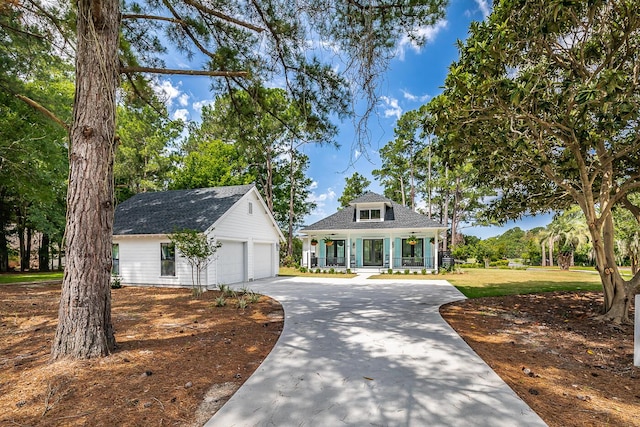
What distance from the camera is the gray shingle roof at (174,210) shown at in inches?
542

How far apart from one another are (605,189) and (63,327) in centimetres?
1032

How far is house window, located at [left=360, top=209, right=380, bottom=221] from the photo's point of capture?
23.3 meters

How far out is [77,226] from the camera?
4.20 m

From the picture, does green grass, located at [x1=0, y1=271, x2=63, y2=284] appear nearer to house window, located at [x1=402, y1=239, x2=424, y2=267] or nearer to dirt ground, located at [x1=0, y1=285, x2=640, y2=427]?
dirt ground, located at [x1=0, y1=285, x2=640, y2=427]

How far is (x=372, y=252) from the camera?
77.0ft

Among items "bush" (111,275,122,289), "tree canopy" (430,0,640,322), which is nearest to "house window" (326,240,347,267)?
"bush" (111,275,122,289)

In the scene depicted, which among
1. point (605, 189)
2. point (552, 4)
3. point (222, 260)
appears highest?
point (552, 4)

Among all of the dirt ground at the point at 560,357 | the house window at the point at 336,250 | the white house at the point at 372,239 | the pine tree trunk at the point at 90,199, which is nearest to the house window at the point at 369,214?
the white house at the point at 372,239

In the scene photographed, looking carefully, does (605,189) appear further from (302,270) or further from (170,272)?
(302,270)

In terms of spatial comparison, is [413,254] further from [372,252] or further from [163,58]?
[163,58]

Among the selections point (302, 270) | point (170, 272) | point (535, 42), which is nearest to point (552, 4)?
point (535, 42)

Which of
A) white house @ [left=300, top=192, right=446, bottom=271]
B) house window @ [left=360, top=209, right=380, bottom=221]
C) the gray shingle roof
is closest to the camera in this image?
the gray shingle roof

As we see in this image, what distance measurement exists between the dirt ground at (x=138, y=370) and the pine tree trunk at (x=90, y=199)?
39 centimetres

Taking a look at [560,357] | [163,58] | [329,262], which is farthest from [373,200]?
[560,357]
